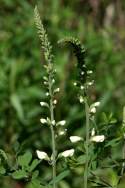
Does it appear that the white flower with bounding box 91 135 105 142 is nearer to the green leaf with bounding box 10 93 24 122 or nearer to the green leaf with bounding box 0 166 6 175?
the green leaf with bounding box 0 166 6 175

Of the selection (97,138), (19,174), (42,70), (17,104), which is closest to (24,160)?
(19,174)

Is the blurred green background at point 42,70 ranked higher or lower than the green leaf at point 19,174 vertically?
higher

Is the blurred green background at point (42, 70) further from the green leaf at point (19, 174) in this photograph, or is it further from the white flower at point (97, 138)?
the white flower at point (97, 138)

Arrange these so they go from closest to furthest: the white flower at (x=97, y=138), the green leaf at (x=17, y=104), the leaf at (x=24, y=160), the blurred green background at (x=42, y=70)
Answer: the white flower at (x=97, y=138), the leaf at (x=24, y=160), the green leaf at (x=17, y=104), the blurred green background at (x=42, y=70)

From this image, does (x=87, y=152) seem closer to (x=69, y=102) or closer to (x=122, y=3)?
(x=69, y=102)

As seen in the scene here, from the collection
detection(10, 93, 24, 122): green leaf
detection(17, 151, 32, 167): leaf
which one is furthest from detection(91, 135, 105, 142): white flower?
detection(10, 93, 24, 122): green leaf

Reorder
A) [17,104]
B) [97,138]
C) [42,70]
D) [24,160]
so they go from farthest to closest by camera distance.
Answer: [42,70]
[17,104]
[24,160]
[97,138]

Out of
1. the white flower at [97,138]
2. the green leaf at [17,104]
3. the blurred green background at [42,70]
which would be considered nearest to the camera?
the white flower at [97,138]

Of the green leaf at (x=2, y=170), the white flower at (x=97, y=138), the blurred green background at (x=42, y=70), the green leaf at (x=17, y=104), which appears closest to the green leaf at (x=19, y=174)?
the green leaf at (x=2, y=170)

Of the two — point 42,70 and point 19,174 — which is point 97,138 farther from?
point 42,70
